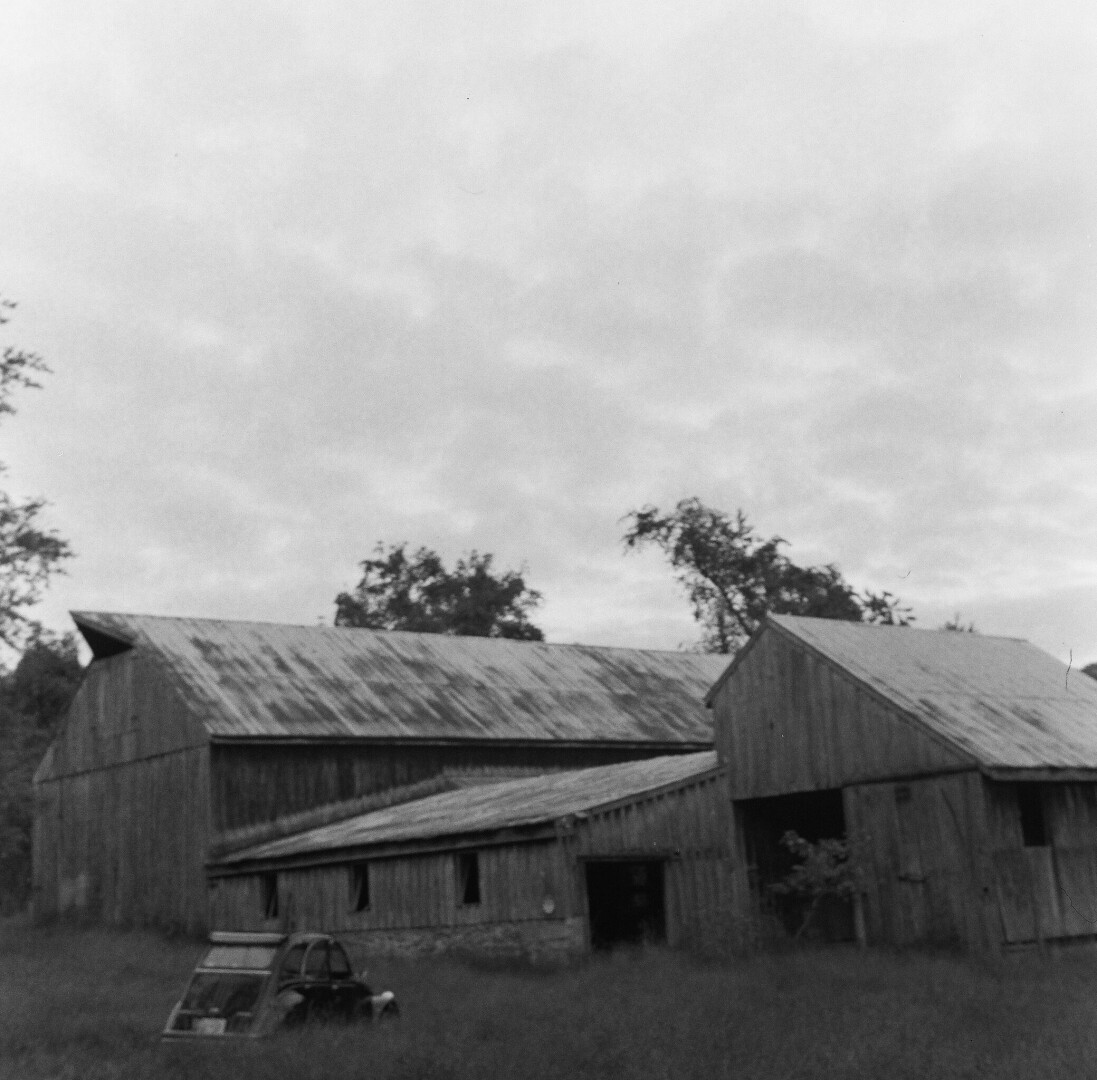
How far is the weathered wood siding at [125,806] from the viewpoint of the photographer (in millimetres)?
37156

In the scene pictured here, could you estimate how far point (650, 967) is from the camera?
24.7 meters

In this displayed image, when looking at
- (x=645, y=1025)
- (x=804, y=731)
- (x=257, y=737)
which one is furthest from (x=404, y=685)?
(x=645, y=1025)

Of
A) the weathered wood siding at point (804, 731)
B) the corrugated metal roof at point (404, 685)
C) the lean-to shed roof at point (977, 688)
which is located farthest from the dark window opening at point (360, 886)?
the lean-to shed roof at point (977, 688)

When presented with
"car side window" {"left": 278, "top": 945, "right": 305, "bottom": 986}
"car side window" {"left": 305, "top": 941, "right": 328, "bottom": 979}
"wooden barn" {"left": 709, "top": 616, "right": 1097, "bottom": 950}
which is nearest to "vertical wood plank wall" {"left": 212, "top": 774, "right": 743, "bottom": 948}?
"wooden barn" {"left": 709, "top": 616, "right": 1097, "bottom": 950}

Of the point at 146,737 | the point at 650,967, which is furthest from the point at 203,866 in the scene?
the point at 650,967

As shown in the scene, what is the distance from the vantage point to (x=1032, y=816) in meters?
26.4

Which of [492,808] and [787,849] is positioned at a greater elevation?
[492,808]

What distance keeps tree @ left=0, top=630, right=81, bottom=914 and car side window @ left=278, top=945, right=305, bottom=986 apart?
75.8ft

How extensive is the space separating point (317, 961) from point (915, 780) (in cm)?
1127

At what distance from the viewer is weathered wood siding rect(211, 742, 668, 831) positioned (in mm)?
37000

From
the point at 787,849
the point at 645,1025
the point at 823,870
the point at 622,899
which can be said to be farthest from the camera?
the point at 622,899

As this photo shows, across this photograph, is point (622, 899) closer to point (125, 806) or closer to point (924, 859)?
point (924, 859)

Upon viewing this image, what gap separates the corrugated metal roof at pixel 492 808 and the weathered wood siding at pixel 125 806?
2.13 meters

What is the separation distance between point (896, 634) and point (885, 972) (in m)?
9.54
